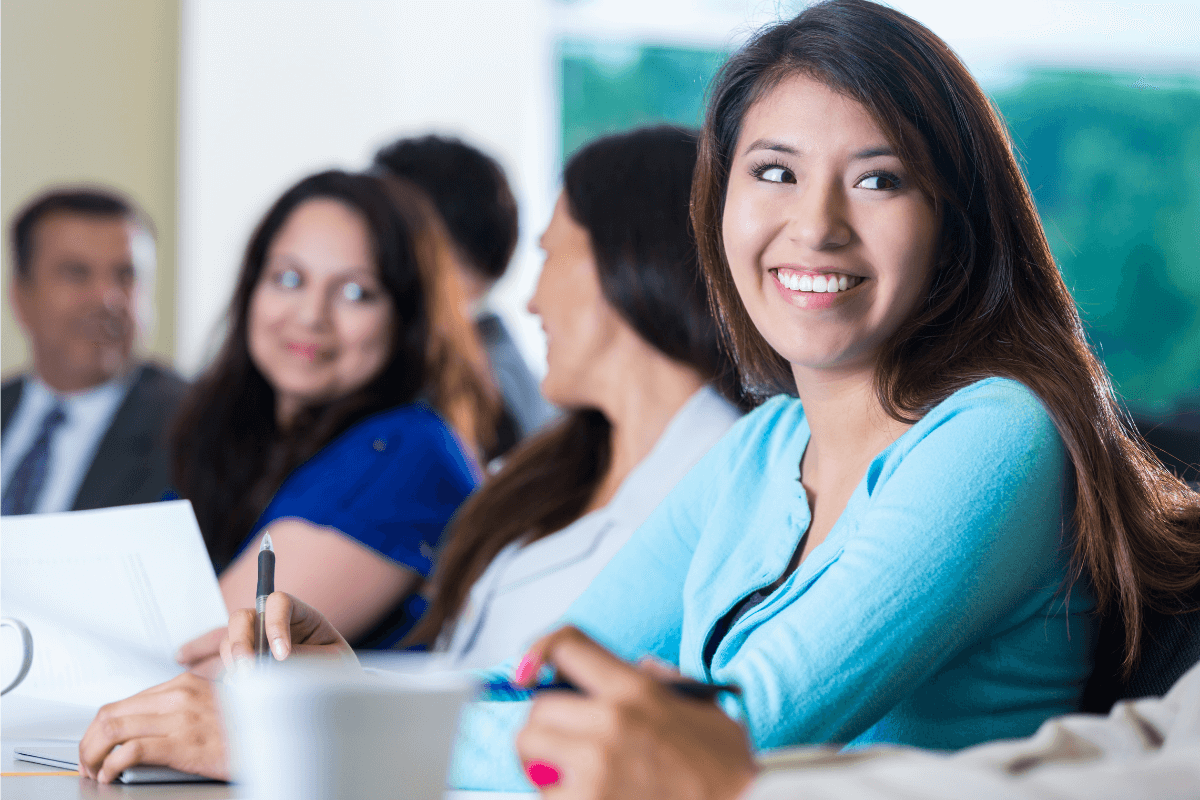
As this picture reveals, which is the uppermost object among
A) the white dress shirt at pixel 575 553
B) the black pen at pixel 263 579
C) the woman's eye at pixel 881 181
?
the woman's eye at pixel 881 181

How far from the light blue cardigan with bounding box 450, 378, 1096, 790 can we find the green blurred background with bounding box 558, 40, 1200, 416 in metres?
4.02

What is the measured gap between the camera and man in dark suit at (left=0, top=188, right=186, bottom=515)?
9.64ft

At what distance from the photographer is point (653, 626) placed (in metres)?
1.21

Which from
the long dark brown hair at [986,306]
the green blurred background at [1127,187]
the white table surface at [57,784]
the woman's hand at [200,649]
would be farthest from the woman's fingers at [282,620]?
the green blurred background at [1127,187]

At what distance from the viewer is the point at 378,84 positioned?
461 cm

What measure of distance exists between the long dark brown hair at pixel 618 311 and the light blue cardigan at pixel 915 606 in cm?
54

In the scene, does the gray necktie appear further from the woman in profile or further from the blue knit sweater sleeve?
the blue knit sweater sleeve

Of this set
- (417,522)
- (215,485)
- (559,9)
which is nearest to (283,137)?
(559,9)

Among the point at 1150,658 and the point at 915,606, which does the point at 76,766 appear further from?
the point at 1150,658

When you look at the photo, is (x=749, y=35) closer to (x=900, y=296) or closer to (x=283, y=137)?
(x=900, y=296)

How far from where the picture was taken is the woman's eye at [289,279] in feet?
6.73

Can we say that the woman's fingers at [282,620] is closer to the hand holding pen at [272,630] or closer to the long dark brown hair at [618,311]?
the hand holding pen at [272,630]

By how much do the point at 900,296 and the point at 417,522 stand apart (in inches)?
40.9

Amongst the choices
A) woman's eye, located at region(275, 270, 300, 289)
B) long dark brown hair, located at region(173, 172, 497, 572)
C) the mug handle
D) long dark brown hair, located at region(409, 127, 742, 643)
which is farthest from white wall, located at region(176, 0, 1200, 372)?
the mug handle
